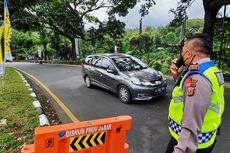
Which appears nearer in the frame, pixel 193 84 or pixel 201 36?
pixel 193 84

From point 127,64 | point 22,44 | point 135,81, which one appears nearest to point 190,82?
point 135,81

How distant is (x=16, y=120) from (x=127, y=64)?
13.3ft

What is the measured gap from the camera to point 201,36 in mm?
1725

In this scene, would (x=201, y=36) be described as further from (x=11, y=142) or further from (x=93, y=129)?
(x=11, y=142)

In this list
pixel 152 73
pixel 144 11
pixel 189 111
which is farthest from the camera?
pixel 144 11

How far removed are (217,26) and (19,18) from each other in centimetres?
1787

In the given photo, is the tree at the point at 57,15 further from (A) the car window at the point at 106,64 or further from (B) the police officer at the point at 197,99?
(B) the police officer at the point at 197,99

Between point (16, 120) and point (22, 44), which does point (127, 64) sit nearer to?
point (16, 120)

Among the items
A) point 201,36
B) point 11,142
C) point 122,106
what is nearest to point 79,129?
point 201,36

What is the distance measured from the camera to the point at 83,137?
2.12 meters

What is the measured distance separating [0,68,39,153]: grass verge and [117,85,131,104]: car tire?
2724 millimetres

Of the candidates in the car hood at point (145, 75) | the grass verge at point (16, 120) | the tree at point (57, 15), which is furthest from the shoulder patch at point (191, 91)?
the tree at point (57, 15)

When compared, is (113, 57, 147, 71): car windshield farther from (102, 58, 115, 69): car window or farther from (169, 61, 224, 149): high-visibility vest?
(169, 61, 224, 149): high-visibility vest

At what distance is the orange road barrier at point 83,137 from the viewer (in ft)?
6.23
